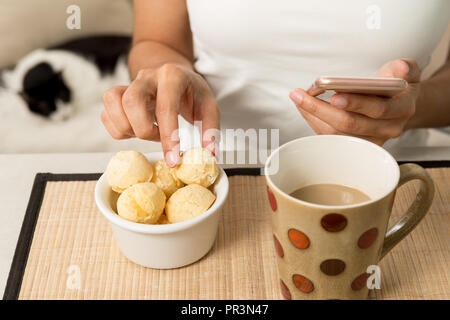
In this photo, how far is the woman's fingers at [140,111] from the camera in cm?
53

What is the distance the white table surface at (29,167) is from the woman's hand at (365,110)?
11 centimetres

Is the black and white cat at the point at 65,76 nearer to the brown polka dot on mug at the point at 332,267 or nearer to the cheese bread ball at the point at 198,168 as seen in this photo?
the cheese bread ball at the point at 198,168

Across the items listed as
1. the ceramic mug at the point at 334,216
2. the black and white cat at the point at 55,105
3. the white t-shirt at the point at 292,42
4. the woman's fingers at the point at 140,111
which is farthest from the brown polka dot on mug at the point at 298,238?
the black and white cat at the point at 55,105

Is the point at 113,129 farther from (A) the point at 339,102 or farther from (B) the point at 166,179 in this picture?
(A) the point at 339,102

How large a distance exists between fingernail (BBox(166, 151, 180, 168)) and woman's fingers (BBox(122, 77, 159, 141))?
0.17 ft

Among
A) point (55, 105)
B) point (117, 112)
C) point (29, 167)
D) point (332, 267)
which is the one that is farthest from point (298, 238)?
point (55, 105)

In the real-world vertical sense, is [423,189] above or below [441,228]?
above

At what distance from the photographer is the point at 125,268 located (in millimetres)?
504

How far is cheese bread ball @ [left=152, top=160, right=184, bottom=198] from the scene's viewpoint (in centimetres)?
51

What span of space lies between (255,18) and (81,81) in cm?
66

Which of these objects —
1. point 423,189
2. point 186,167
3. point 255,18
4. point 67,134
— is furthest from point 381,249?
point 67,134

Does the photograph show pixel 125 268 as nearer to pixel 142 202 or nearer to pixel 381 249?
pixel 142 202

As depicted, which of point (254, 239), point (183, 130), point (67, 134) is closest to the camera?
point (254, 239)
